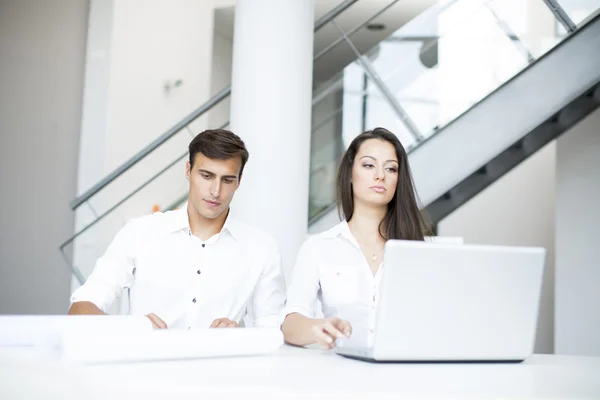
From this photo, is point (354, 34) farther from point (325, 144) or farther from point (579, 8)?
point (579, 8)

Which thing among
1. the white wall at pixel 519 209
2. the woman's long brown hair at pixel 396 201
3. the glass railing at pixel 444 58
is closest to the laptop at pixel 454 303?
the woman's long brown hair at pixel 396 201

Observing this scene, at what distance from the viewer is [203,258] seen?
255cm

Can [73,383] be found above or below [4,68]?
below

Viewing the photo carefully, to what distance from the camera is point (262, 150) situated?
3531 millimetres

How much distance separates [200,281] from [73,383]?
4.89 ft

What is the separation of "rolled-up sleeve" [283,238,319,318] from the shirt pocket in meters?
0.03

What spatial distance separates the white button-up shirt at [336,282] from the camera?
2211mm

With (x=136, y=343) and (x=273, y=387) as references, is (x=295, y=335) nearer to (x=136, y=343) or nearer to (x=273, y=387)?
(x=136, y=343)

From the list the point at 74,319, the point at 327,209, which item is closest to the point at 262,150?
the point at 327,209

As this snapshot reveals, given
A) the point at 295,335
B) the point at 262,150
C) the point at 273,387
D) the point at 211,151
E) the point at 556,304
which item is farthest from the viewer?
the point at 556,304

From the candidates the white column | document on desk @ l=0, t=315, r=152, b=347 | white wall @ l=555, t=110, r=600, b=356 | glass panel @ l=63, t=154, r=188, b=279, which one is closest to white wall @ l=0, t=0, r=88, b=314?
glass panel @ l=63, t=154, r=188, b=279

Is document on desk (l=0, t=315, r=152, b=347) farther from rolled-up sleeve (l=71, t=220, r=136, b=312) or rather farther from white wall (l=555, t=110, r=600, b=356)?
white wall (l=555, t=110, r=600, b=356)

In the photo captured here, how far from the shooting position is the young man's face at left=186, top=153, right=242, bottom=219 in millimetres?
2412

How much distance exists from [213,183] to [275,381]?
4.60 ft
